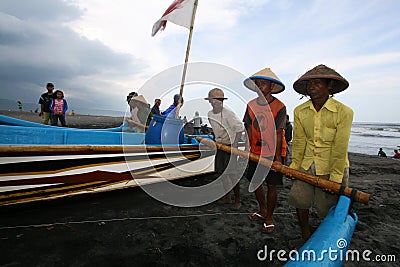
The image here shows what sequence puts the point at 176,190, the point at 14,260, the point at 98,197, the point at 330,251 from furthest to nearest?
1. the point at 176,190
2. the point at 98,197
3. the point at 14,260
4. the point at 330,251

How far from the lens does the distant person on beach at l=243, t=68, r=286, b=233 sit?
2887mm

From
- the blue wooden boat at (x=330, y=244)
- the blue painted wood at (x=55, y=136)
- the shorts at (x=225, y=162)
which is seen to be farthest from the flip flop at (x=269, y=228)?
the blue painted wood at (x=55, y=136)

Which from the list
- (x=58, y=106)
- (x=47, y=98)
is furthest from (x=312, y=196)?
(x=47, y=98)

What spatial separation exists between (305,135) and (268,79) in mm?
847

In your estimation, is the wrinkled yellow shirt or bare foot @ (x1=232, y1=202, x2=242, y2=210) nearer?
the wrinkled yellow shirt

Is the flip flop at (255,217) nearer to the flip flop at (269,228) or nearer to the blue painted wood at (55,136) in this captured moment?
the flip flop at (269,228)

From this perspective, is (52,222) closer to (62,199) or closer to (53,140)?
(62,199)

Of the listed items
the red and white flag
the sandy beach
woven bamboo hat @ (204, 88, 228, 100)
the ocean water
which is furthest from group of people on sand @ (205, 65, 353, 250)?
the ocean water

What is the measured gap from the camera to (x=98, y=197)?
374 cm

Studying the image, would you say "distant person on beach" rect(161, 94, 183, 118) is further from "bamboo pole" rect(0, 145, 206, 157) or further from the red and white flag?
the red and white flag

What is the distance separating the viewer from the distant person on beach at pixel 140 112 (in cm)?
627

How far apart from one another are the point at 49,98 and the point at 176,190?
6.31 meters

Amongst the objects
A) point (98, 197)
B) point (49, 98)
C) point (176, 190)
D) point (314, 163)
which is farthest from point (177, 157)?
point (49, 98)

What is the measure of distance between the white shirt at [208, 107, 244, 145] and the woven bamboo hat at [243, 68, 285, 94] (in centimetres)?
73
